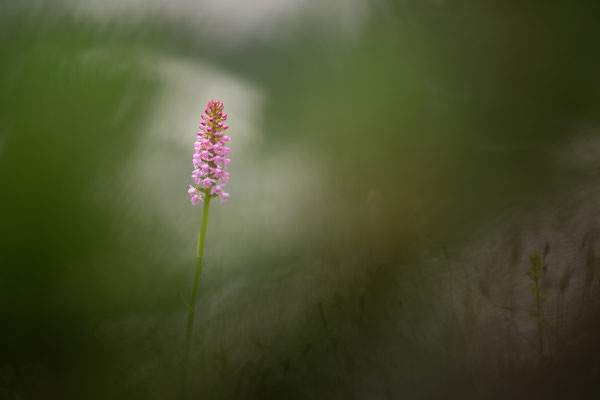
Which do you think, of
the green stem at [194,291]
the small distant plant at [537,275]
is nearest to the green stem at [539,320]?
the small distant plant at [537,275]

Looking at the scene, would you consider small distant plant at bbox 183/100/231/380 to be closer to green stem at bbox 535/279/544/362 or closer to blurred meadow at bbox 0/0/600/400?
blurred meadow at bbox 0/0/600/400

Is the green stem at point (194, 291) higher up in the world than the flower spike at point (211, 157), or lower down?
lower down

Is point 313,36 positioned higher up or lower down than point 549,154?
higher up

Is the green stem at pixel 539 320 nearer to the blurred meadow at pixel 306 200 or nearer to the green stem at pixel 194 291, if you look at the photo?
the blurred meadow at pixel 306 200

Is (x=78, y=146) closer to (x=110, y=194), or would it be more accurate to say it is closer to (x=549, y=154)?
(x=110, y=194)

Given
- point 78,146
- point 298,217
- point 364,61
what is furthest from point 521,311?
point 78,146

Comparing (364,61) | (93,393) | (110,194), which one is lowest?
(93,393)

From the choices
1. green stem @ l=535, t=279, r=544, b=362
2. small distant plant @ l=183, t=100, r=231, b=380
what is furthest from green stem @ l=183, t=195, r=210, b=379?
green stem @ l=535, t=279, r=544, b=362

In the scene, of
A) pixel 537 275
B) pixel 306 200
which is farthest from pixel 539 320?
pixel 306 200

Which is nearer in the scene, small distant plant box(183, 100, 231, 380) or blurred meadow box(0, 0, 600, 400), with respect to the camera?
blurred meadow box(0, 0, 600, 400)
